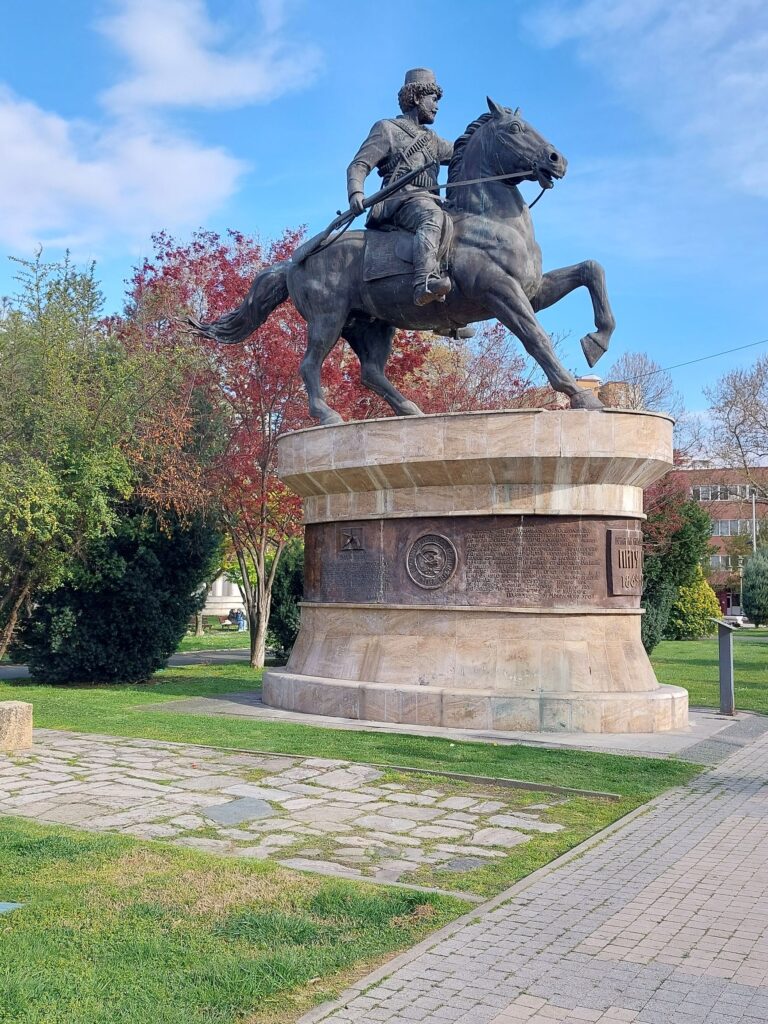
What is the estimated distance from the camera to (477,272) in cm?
1175

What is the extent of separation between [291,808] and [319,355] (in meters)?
7.29

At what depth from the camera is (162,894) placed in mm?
4969

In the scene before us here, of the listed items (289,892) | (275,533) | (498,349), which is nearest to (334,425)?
(289,892)

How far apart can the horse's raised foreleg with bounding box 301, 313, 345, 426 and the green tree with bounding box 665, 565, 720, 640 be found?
893 inches

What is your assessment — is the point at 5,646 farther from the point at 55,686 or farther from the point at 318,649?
the point at 318,649

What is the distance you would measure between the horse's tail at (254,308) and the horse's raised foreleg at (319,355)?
0.94m

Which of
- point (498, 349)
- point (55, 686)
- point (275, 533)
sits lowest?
point (55, 686)

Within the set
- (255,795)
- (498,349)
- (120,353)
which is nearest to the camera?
(255,795)

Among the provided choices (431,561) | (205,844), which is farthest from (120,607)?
(205,844)

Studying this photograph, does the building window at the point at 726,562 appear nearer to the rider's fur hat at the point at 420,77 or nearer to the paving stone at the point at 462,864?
the rider's fur hat at the point at 420,77

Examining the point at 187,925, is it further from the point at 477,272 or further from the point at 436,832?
the point at 477,272

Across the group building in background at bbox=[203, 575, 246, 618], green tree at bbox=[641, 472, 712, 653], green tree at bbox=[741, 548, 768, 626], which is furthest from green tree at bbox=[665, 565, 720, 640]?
building in background at bbox=[203, 575, 246, 618]

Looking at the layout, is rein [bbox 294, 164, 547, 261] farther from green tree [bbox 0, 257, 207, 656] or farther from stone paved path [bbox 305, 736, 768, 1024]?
stone paved path [bbox 305, 736, 768, 1024]

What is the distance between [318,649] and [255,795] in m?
4.91
